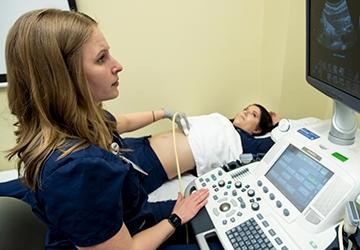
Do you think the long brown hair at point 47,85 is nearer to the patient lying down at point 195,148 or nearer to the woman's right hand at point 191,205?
the woman's right hand at point 191,205

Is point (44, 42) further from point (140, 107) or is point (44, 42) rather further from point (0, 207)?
point (140, 107)

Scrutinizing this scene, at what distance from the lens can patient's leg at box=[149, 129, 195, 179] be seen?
1.52 m

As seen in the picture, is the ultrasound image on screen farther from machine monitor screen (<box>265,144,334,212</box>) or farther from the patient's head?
the patient's head

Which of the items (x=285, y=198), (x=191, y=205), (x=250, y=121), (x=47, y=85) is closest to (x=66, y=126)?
(x=47, y=85)

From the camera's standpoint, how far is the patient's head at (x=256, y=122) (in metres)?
1.81

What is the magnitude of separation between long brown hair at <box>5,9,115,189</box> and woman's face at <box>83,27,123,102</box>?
2cm

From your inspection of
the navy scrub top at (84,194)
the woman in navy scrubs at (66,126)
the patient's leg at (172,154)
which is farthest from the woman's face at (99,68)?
the patient's leg at (172,154)

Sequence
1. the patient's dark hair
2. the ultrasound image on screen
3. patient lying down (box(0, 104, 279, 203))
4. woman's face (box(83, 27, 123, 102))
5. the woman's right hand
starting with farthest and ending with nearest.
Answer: the patient's dark hair, patient lying down (box(0, 104, 279, 203)), the woman's right hand, woman's face (box(83, 27, 123, 102)), the ultrasound image on screen

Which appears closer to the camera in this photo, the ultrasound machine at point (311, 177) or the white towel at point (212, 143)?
the ultrasound machine at point (311, 177)

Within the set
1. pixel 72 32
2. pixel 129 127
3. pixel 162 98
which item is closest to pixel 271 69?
pixel 162 98

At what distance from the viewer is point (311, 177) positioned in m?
0.83

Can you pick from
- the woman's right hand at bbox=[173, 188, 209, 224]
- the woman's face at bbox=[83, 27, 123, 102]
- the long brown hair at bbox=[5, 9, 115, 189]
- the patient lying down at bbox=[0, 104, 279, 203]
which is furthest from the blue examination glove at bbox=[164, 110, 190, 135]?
the long brown hair at bbox=[5, 9, 115, 189]

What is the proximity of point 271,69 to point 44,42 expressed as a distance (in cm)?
141

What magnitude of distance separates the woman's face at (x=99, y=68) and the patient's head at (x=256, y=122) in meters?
1.08
